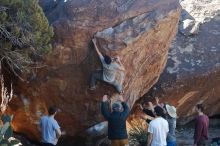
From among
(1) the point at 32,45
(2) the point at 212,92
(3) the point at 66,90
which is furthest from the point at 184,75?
(1) the point at 32,45

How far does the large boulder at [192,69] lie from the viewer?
51.5ft

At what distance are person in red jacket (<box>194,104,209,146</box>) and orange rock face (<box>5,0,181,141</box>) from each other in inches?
87.1

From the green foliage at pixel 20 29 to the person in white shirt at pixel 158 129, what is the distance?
3082 millimetres

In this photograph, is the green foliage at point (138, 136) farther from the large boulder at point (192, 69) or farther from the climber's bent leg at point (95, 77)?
the climber's bent leg at point (95, 77)

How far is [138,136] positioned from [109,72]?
2.54m

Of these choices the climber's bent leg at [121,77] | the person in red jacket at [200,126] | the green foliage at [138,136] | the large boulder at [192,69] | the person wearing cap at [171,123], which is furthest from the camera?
the large boulder at [192,69]

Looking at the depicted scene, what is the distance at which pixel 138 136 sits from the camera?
13.5 m

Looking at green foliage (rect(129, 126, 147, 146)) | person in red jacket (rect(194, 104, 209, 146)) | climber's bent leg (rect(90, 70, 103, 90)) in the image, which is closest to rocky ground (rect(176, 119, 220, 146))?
green foliage (rect(129, 126, 147, 146))

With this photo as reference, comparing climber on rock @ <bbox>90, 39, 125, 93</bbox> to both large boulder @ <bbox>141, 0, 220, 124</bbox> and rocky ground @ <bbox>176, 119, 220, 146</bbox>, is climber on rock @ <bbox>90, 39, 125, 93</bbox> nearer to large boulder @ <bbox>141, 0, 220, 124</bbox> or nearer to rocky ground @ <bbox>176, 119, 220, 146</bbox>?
large boulder @ <bbox>141, 0, 220, 124</bbox>

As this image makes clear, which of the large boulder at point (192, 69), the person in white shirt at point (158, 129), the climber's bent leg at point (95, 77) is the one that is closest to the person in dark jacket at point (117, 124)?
the person in white shirt at point (158, 129)

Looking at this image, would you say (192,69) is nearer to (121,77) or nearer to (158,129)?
(121,77)

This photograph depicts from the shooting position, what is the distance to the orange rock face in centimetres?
1202

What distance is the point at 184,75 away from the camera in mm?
15711

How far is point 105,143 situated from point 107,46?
2.78 metres
